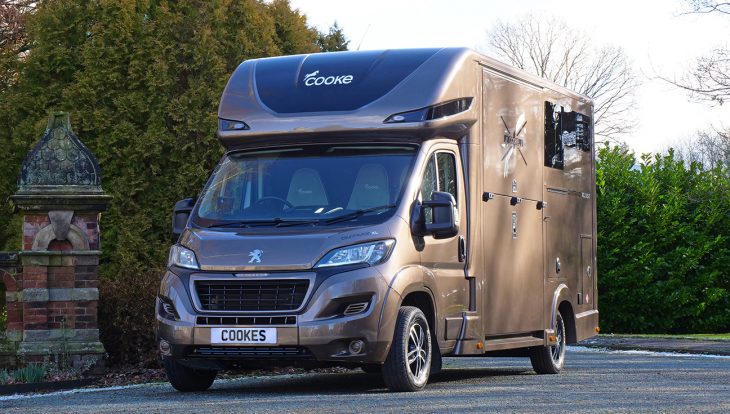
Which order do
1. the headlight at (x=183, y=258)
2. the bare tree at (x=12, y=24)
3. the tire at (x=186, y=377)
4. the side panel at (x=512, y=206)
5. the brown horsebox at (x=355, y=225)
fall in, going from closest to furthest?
1. the brown horsebox at (x=355, y=225)
2. the headlight at (x=183, y=258)
3. the tire at (x=186, y=377)
4. the side panel at (x=512, y=206)
5. the bare tree at (x=12, y=24)

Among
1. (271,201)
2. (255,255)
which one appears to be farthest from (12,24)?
(255,255)

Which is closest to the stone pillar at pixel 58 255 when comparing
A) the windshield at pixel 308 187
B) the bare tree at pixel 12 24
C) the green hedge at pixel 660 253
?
the windshield at pixel 308 187

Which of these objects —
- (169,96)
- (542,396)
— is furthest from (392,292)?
(169,96)

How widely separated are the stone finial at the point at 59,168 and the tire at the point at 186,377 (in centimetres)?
351

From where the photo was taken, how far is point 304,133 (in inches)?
439

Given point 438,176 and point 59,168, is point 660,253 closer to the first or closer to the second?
point 59,168

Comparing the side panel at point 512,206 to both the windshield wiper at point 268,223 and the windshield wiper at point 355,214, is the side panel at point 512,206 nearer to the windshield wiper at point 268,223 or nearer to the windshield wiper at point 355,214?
the windshield wiper at point 355,214

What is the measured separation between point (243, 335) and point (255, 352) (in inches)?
6.3

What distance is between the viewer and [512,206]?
1277 cm

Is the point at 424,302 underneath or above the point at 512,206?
underneath

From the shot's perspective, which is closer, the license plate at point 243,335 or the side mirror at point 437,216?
the license plate at point 243,335

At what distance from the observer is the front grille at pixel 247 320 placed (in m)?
10.3

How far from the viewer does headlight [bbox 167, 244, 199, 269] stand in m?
10.7

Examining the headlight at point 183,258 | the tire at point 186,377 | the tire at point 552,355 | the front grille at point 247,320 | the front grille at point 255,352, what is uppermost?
the headlight at point 183,258
